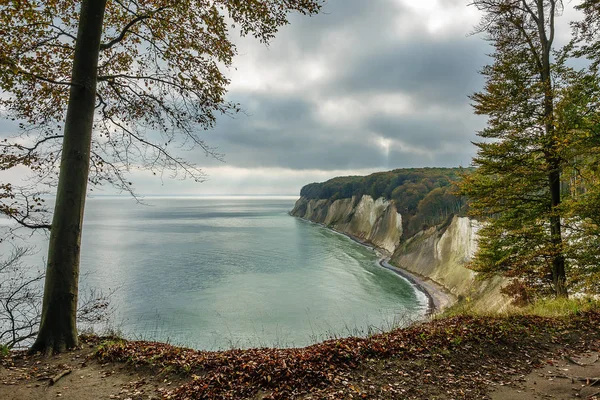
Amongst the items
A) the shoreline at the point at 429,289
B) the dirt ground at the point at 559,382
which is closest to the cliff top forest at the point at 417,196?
the shoreline at the point at 429,289

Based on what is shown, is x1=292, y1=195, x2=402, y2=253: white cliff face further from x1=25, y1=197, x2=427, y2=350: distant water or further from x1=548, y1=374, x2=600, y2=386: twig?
x1=548, y1=374, x2=600, y2=386: twig

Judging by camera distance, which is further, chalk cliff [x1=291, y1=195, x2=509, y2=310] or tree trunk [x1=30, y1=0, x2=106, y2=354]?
chalk cliff [x1=291, y1=195, x2=509, y2=310]

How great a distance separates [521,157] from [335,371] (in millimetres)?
13232

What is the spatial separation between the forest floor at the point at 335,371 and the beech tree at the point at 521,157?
839 cm

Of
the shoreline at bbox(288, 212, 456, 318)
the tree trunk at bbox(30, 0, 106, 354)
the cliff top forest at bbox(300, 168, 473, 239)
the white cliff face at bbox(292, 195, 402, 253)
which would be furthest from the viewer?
the white cliff face at bbox(292, 195, 402, 253)

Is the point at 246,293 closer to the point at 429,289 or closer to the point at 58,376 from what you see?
the point at 429,289

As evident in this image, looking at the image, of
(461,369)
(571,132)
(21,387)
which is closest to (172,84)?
(21,387)

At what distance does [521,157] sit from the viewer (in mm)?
13203

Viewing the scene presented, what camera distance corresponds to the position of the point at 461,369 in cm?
520

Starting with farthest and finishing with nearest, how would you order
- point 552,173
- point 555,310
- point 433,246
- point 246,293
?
point 433,246
point 246,293
point 552,173
point 555,310

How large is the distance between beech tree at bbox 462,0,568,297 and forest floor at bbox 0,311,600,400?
8.39m

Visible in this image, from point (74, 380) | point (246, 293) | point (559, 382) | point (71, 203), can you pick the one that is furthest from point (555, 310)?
point (246, 293)

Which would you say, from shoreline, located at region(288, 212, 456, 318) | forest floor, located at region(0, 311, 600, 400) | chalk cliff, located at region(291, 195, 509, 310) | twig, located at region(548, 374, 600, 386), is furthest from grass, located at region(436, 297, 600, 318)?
shoreline, located at region(288, 212, 456, 318)

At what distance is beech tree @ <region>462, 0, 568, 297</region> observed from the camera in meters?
12.7
